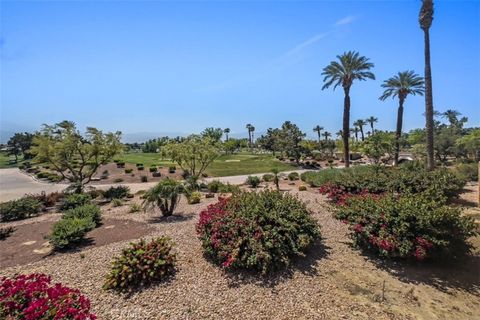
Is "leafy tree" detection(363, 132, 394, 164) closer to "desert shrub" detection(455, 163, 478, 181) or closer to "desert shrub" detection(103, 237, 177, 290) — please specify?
A: "desert shrub" detection(455, 163, 478, 181)

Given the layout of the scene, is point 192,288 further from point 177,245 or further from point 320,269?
point 320,269

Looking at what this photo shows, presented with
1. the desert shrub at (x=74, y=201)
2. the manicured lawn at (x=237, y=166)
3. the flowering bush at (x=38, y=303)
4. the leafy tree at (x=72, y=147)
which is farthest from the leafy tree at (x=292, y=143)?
the flowering bush at (x=38, y=303)

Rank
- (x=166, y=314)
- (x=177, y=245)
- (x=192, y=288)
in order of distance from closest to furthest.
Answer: (x=166, y=314)
(x=192, y=288)
(x=177, y=245)

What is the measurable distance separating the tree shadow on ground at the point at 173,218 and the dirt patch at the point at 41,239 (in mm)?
631

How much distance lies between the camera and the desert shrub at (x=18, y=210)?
13.8m

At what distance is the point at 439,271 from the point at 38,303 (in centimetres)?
858

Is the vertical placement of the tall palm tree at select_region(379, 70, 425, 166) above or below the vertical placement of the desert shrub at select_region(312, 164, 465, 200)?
above

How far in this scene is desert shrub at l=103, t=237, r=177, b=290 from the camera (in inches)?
234

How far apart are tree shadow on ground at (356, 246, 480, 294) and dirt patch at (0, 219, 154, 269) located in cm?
786

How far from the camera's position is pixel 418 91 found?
33.4 m

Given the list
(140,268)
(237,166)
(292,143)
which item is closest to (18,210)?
(140,268)

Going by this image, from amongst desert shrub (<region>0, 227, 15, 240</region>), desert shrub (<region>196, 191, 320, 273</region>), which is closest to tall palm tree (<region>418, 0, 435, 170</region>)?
desert shrub (<region>196, 191, 320, 273</region>)

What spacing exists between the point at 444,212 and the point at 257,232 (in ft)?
16.2

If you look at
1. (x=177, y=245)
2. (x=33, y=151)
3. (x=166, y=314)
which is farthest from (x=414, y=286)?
(x=33, y=151)
